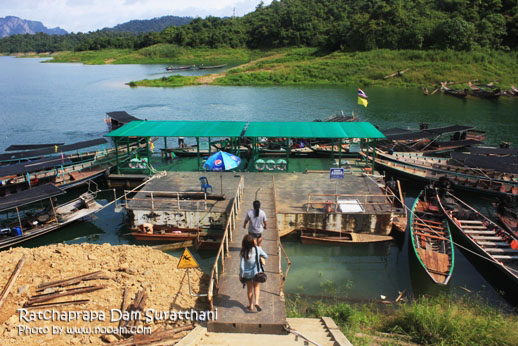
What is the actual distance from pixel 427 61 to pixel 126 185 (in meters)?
73.9

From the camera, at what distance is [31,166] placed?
942 inches

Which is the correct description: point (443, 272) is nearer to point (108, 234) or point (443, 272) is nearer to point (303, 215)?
point (303, 215)

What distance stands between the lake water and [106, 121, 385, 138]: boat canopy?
511 cm

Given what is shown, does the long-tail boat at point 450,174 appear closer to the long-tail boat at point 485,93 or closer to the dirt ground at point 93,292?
the dirt ground at point 93,292

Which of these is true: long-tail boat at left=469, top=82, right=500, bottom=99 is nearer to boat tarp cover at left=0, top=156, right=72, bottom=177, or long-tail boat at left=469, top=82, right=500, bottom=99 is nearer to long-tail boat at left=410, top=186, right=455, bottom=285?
long-tail boat at left=410, top=186, right=455, bottom=285

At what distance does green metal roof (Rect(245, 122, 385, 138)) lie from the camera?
975 inches

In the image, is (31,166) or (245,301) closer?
(245,301)

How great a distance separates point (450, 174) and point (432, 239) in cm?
947

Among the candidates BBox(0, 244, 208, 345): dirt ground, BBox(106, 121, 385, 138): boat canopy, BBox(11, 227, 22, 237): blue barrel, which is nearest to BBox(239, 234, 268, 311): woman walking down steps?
BBox(0, 244, 208, 345): dirt ground

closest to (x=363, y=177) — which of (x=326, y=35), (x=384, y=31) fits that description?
(x=384, y=31)

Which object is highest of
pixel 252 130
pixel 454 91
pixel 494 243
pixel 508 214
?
pixel 454 91

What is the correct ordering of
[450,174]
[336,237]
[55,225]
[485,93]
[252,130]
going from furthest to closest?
[485,93] < [252,130] < [450,174] < [55,225] < [336,237]

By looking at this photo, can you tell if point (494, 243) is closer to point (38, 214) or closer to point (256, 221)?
point (256, 221)

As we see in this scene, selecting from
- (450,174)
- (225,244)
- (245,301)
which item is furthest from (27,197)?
(450,174)
